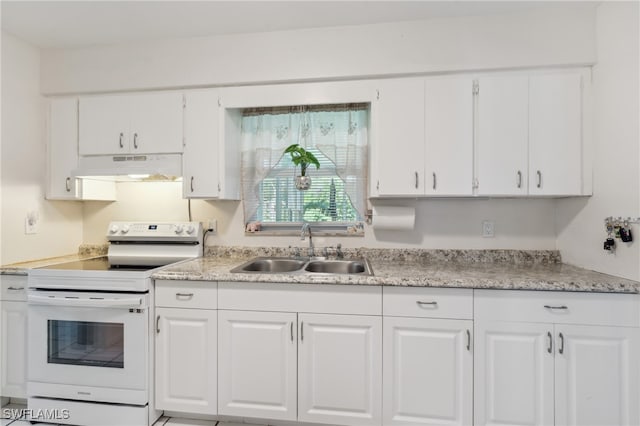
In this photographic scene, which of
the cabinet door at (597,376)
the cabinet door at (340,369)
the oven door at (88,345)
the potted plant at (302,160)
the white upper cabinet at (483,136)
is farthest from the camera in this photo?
the potted plant at (302,160)

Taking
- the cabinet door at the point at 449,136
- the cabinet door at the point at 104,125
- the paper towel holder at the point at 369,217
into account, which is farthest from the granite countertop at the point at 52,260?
the cabinet door at the point at 449,136

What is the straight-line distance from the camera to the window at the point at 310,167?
2.34 meters

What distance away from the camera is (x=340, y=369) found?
1699mm

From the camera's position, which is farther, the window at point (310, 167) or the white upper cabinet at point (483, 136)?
the window at point (310, 167)

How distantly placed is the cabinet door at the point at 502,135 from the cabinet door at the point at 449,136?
65mm

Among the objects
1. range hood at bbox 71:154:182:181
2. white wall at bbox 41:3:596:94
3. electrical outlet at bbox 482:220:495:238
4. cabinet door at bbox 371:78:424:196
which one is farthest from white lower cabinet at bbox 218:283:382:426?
white wall at bbox 41:3:596:94

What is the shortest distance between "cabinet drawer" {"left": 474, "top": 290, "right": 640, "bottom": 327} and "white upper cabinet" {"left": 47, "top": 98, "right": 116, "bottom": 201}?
2769mm

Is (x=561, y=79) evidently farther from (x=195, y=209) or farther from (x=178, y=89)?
(x=195, y=209)

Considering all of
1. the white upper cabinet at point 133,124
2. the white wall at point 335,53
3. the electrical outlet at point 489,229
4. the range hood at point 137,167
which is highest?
the white wall at point 335,53

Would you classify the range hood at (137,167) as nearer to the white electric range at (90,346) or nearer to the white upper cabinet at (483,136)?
the white electric range at (90,346)

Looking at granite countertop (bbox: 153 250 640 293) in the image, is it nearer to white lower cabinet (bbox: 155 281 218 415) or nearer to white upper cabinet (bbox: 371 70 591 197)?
white lower cabinet (bbox: 155 281 218 415)

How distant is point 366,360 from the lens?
5.52 feet

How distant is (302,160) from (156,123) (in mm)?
1062

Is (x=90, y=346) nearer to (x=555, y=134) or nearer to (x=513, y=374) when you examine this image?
(x=513, y=374)
